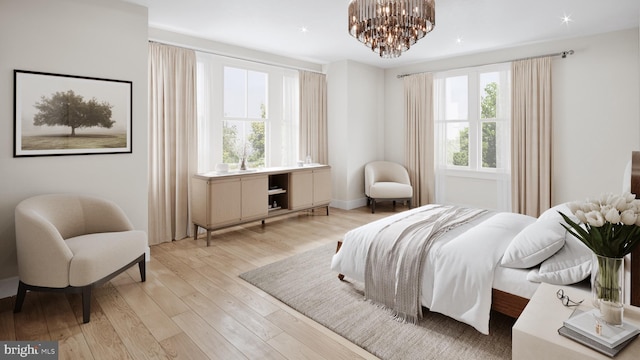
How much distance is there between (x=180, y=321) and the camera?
247cm

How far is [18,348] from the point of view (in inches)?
83.4

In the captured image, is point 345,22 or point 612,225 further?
point 345,22

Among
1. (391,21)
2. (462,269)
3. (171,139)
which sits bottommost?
(462,269)

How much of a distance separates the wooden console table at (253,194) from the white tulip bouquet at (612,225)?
3.72 metres

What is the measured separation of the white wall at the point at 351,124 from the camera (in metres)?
6.14

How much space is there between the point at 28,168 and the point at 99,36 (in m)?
1.35

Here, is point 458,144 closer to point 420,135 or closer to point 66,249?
point 420,135

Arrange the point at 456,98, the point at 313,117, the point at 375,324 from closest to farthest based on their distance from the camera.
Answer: the point at 375,324, the point at 456,98, the point at 313,117

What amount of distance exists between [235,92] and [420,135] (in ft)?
10.7

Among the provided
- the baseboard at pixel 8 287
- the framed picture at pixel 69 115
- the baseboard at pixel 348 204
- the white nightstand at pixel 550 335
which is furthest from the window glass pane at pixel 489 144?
the baseboard at pixel 8 287

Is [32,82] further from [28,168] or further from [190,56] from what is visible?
[190,56]

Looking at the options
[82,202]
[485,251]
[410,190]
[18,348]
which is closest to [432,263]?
[485,251]

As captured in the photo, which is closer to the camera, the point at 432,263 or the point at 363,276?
Answer: the point at 432,263

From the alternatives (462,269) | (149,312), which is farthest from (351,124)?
(149,312)
